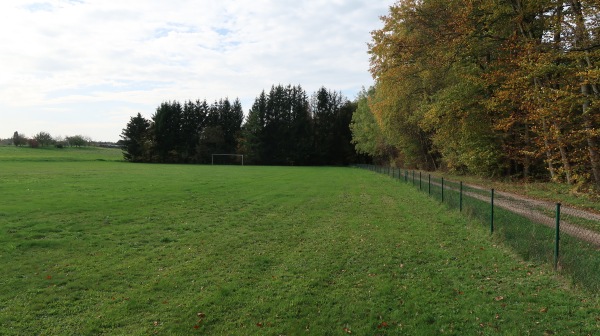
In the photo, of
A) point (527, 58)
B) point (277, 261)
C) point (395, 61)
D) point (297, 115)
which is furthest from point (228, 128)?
point (277, 261)

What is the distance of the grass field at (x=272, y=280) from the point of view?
5.31 m

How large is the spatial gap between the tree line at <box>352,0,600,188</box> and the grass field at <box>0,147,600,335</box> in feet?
27.1

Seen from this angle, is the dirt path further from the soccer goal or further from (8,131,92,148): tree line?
(8,131,92,148): tree line

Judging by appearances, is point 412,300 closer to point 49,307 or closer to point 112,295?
point 112,295

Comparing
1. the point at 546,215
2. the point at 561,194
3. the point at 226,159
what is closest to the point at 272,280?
the point at 546,215

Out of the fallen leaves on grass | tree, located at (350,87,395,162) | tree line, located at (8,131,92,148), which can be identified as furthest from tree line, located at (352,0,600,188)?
tree line, located at (8,131,92,148)

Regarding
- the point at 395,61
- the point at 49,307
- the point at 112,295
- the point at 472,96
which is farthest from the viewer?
the point at 395,61

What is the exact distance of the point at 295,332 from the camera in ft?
16.8

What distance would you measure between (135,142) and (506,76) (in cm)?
8305

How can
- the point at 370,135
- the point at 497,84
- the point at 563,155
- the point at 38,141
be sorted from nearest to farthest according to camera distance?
1. the point at 563,155
2. the point at 497,84
3. the point at 370,135
4. the point at 38,141

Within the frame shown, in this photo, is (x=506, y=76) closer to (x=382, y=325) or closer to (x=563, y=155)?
(x=563, y=155)

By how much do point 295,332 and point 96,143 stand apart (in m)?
171

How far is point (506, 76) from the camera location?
19391 mm

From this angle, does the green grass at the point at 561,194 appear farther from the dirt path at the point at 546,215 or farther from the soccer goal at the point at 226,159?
the soccer goal at the point at 226,159
